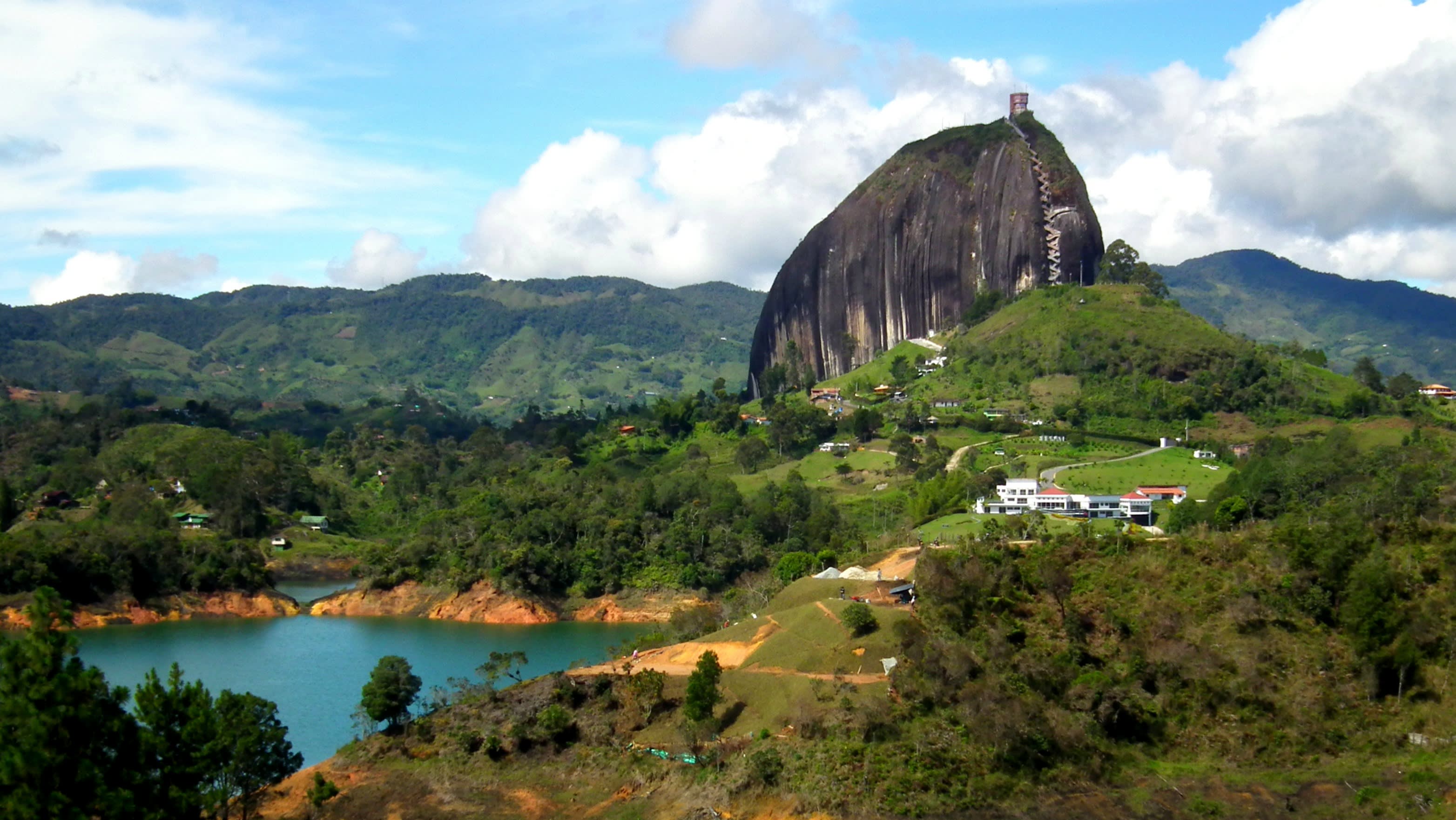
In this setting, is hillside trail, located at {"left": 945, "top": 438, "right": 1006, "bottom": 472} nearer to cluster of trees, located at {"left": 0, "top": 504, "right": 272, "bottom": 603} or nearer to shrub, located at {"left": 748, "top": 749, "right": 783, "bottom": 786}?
cluster of trees, located at {"left": 0, "top": 504, "right": 272, "bottom": 603}

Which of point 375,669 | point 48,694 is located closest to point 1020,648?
point 375,669

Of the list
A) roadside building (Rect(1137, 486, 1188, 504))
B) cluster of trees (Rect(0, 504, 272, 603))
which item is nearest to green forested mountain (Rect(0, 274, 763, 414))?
cluster of trees (Rect(0, 504, 272, 603))

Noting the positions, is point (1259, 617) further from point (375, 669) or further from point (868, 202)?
point (868, 202)

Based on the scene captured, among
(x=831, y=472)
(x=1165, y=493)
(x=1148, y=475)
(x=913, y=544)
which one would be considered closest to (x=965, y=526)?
(x=913, y=544)

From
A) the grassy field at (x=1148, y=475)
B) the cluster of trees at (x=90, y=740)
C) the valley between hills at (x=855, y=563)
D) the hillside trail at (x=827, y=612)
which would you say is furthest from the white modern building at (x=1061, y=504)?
the cluster of trees at (x=90, y=740)

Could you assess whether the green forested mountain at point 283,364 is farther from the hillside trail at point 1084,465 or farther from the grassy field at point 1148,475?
the grassy field at point 1148,475

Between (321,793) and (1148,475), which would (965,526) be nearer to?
(1148,475)
